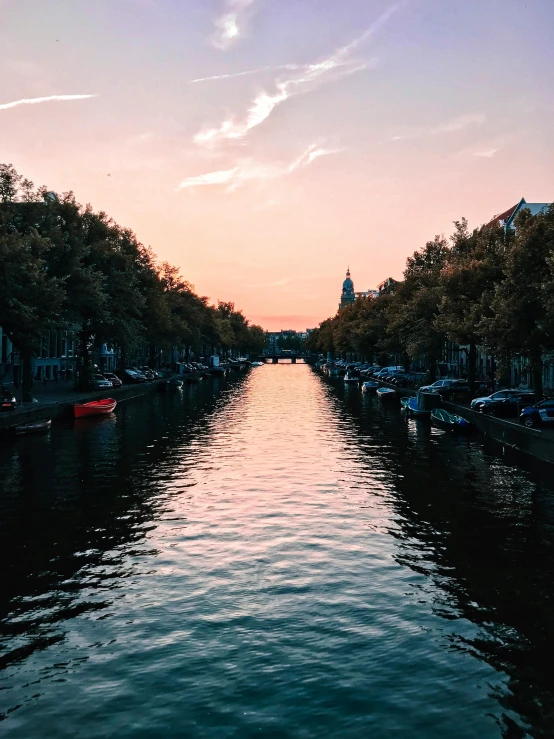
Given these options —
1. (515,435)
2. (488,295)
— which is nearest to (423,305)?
(488,295)

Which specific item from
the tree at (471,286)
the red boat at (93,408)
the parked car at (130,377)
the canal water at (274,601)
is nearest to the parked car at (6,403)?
the red boat at (93,408)

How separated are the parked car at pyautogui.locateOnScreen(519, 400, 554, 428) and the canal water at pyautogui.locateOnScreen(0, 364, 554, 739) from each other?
9.77 meters

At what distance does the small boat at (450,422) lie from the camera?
5228 centimetres

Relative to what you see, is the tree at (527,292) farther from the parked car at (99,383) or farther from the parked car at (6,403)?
the parked car at (99,383)

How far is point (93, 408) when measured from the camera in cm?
6016

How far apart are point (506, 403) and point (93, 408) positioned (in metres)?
33.9

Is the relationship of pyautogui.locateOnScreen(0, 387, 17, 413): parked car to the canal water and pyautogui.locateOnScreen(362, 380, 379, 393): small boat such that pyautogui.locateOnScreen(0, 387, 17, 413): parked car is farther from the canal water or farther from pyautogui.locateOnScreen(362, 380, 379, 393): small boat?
pyautogui.locateOnScreen(362, 380, 379, 393): small boat

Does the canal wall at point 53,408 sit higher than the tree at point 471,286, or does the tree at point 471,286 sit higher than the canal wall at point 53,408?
the tree at point 471,286

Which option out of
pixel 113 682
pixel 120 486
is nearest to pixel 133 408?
pixel 120 486

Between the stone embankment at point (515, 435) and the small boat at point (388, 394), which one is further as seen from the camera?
the small boat at point (388, 394)

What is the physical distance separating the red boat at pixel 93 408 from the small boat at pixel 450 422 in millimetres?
28156

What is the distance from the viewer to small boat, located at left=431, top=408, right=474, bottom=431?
5228 cm

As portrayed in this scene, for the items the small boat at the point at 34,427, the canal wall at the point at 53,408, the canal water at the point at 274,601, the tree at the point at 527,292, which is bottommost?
the canal water at the point at 274,601

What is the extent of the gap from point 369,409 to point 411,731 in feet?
204
